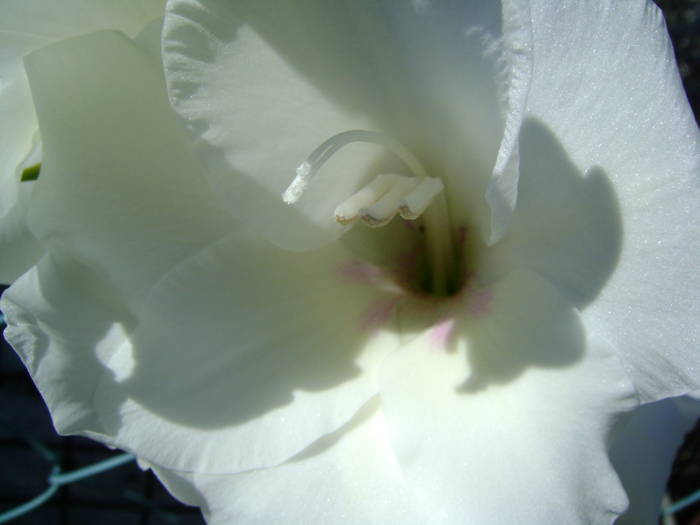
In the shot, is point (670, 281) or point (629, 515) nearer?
point (670, 281)

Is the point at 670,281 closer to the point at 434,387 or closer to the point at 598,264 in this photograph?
the point at 598,264

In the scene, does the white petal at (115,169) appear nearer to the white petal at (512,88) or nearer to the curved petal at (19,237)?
the curved petal at (19,237)

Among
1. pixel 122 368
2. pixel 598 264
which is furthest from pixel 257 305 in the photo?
pixel 598 264

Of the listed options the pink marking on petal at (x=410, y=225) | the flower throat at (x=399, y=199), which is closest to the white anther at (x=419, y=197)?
the flower throat at (x=399, y=199)

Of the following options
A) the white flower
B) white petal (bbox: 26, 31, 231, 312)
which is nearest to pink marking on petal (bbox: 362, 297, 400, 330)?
the white flower

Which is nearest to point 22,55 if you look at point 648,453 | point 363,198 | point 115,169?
point 115,169

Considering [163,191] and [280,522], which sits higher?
[163,191]

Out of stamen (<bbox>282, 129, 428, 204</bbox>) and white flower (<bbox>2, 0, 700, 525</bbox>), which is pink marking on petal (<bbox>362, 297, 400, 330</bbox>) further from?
stamen (<bbox>282, 129, 428, 204</bbox>)

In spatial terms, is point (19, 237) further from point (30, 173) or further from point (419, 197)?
point (419, 197)
